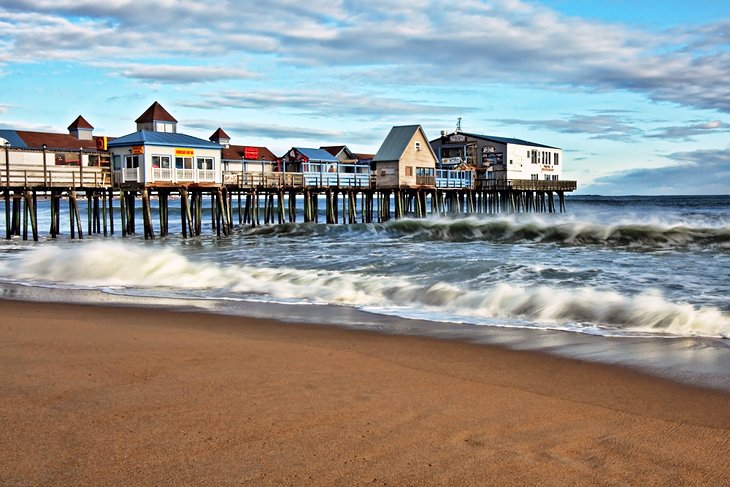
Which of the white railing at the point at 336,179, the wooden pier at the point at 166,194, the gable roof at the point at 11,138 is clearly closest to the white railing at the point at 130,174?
the wooden pier at the point at 166,194

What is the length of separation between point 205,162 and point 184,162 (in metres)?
1.27

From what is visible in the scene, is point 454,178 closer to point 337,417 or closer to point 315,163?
point 315,163

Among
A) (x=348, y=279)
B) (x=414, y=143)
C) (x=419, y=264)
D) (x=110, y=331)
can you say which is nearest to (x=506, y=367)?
(x=110, y=331)

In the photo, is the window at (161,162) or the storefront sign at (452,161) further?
the storefront sign at (452,161)

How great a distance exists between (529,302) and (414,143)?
148 ft

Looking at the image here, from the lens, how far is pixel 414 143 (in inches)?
2224

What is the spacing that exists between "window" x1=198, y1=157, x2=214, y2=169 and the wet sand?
30.1 metres

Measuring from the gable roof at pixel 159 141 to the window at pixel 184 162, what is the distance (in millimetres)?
694

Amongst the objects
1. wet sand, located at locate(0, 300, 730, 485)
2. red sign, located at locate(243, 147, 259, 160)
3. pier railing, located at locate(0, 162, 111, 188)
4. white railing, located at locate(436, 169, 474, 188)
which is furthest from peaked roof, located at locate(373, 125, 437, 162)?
wet sand, located at locate(0, 300, 730, 485)

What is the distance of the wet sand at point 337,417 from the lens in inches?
177

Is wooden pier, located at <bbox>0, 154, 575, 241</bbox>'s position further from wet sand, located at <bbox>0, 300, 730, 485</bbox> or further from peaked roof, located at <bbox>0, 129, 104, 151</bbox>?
wet sand, located at <bbox>0, 300, 730, 485</bbox>

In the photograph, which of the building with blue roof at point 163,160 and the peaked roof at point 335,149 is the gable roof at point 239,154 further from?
the building with blue roof at point 163,160

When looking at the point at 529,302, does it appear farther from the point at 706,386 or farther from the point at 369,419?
the point at 369,419

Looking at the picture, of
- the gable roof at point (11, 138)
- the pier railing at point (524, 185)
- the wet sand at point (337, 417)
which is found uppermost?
the gable roof at point (11, 138)
